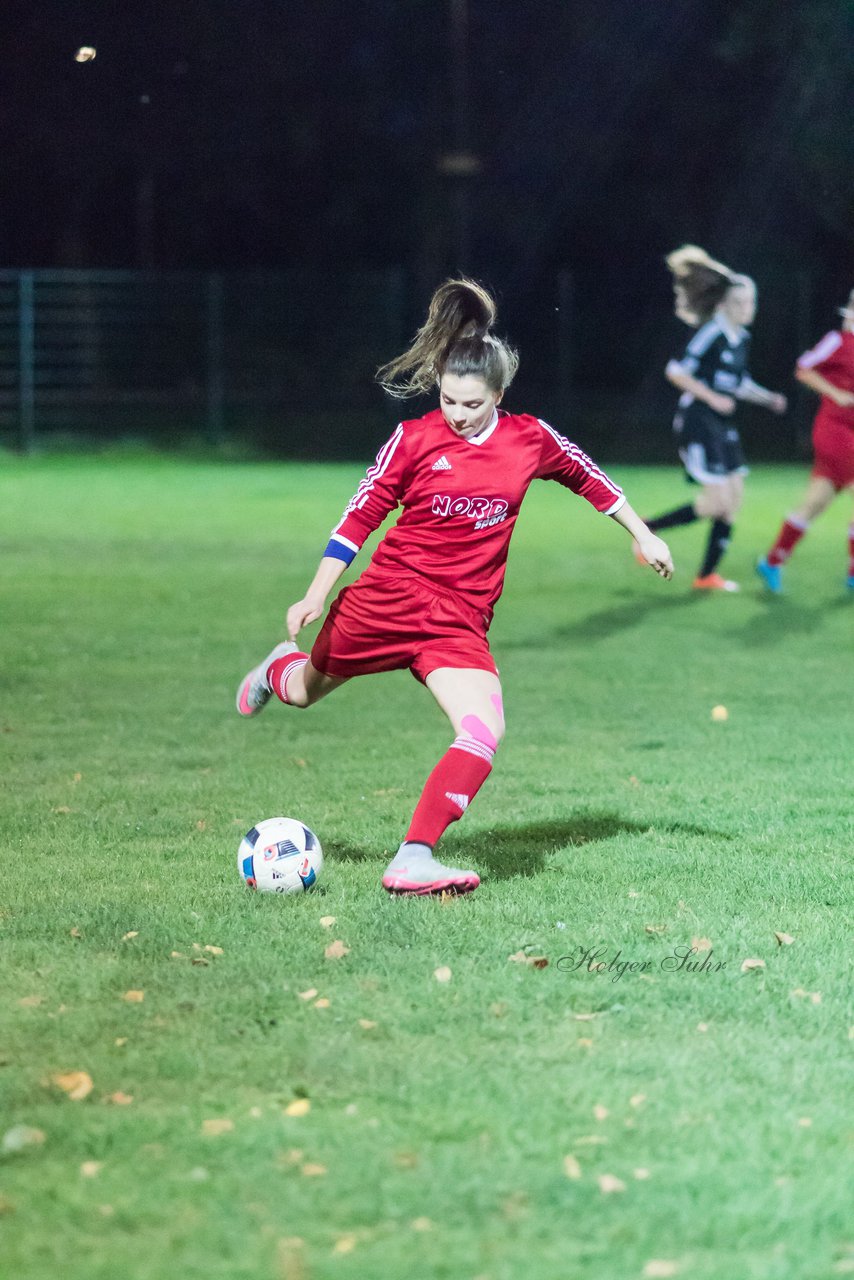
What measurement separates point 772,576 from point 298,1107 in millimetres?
9031

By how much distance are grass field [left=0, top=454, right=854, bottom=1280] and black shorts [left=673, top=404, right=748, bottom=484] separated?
2.93 metres

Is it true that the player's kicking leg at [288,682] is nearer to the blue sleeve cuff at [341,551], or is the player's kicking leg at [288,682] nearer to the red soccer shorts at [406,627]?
the red soccer shorts at [406,627]

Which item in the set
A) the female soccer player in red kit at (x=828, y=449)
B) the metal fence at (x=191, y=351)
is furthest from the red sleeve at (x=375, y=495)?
the metal fence at (x=191, y=351)

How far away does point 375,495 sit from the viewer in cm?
534

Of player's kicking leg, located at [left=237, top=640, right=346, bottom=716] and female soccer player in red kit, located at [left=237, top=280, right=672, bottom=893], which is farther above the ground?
female soccer player in red kit, located at [left=237, top=280, right=672, bottom=893]

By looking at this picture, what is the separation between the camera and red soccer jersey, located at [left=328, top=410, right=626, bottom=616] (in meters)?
5.28

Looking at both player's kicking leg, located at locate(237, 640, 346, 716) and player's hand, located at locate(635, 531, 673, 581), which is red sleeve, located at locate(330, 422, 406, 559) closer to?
player's kicking leg, located at locate(237, 640, 346, 716)

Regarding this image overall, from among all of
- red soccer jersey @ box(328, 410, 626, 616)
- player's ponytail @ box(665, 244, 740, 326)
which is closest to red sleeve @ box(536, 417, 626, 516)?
red soccer jersey @ box(328, 410, 626, 616)

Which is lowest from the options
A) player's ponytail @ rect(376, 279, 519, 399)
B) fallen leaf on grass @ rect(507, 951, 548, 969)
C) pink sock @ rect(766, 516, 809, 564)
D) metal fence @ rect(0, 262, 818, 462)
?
metal fence @ rect(0, 262, 818, 462)

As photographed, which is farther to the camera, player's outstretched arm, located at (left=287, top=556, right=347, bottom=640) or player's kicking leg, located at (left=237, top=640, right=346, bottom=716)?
player's kicking leg, located at (left=237, top=640, right=346, bottom=716)

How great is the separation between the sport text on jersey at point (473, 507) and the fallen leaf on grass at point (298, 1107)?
2229mm

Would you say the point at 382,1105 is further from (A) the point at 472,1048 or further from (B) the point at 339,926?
(B) the point at 339,926

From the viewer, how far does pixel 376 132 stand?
39375 millimetres

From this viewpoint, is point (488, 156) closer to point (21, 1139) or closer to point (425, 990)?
point (425, 990)
